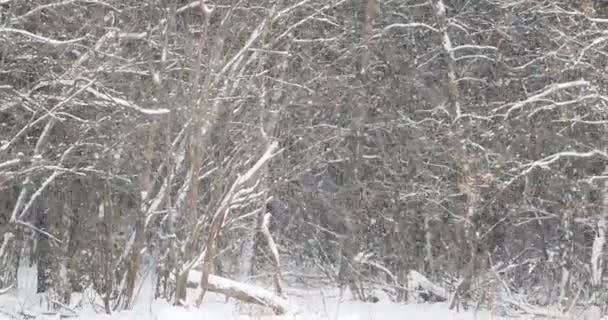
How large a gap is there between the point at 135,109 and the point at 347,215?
594 centimetres

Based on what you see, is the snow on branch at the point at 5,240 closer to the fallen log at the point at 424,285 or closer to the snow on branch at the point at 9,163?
the snow on branch at the point at 9,163

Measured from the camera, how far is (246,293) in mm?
9938

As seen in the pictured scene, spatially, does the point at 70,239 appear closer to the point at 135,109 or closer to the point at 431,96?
the point at 135,109

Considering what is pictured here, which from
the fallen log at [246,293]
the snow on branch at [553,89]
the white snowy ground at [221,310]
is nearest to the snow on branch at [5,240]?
the white snowy ground at [221,310]

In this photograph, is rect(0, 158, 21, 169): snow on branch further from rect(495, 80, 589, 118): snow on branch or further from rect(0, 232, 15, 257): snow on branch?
rect(495, 80, 589, 118): snow on branch

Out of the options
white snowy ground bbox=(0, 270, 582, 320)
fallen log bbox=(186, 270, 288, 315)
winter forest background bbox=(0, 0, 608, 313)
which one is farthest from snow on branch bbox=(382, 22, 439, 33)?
fallen log bbox=(186, 270, 288, 315)

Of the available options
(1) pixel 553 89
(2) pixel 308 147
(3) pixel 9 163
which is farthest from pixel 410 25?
(3) pixel 9 163

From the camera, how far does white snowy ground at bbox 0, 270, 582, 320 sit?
9461 mm

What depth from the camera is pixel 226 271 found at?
14.5 metres

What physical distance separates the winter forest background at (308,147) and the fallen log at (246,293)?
30mm

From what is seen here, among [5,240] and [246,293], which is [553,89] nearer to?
[246,293]

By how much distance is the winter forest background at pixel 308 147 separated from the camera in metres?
10.1

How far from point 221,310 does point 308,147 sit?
3.12 m

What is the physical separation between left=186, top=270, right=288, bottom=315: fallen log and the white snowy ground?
0.35ft
